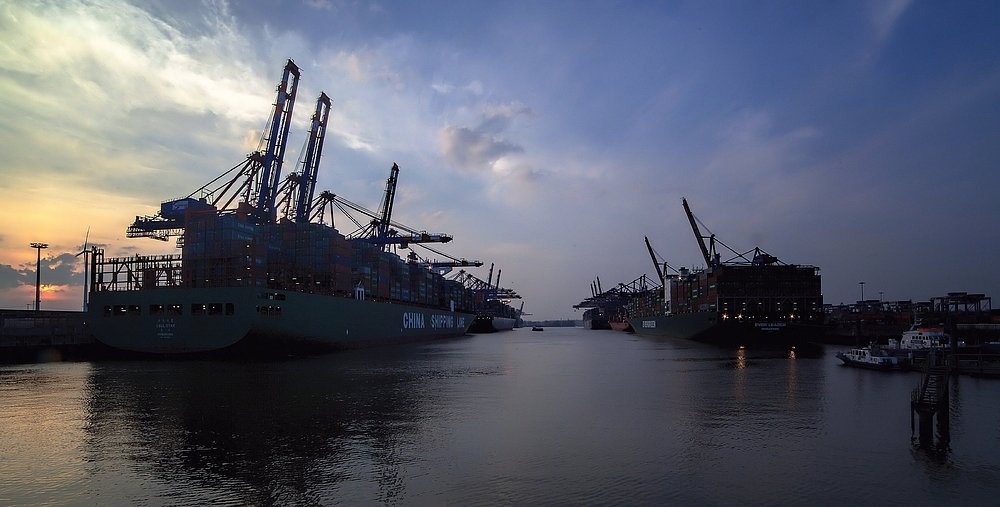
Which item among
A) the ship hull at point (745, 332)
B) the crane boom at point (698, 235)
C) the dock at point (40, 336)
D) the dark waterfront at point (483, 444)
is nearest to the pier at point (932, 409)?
the dark waterfront at point (483, 444)

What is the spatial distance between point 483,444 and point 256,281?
167ft

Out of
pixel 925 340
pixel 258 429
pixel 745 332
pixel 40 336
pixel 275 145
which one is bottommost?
pixel 745 332

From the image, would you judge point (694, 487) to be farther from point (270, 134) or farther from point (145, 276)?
point (270, 134)

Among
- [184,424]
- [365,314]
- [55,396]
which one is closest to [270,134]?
[365,314]

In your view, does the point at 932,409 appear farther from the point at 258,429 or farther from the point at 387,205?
the point at 387,205

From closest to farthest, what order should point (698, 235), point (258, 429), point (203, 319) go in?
point (258, 429), point (203, 319), point (698, 235)

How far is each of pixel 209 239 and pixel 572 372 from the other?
43579mm

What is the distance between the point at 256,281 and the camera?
212 feet

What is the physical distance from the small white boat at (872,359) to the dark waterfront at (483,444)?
8.63 meters

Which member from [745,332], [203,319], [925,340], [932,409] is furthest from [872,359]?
[203,319]

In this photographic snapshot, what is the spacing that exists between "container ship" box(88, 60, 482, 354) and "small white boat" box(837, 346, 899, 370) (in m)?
56.9

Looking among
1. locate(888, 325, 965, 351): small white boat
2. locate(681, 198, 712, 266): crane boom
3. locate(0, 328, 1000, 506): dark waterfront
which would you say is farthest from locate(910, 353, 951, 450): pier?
locate(681, 198, 712, 266): crane boom

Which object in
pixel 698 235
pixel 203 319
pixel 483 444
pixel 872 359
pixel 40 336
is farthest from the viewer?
pixel 698 235

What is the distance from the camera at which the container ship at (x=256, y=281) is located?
62.0 meters
